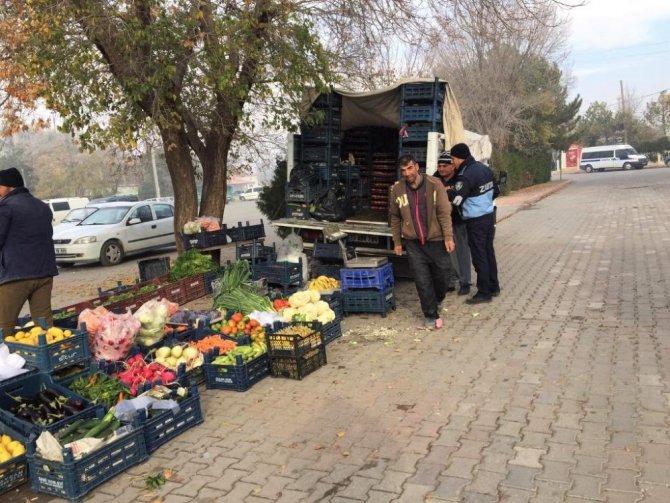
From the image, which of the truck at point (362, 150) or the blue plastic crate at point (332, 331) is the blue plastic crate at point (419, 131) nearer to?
the truck at point (362, 150)

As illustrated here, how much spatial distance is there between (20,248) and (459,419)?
4.26 metres

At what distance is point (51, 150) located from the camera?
64188mm

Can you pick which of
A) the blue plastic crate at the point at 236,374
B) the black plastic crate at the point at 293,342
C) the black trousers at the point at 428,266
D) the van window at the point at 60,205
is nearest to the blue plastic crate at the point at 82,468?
the blue plastic crate at the point at 236,374

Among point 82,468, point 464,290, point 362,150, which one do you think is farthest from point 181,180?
point 82,468

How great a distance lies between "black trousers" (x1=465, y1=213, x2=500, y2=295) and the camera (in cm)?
759

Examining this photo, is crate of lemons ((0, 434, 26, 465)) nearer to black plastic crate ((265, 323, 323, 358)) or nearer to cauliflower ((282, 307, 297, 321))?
black plastic crate ((265, 323, 323, 358))

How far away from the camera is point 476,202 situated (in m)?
7.53

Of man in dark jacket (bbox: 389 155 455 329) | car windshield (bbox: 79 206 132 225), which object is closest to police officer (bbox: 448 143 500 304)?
man in dark jacket (bbox: 389 155 455 329)

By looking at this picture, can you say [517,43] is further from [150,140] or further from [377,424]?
[377,424]

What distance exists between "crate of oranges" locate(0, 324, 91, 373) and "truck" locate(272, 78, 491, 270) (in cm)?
468

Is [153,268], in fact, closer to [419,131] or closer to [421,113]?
[419,131]

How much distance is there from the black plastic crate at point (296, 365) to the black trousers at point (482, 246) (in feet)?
9.77

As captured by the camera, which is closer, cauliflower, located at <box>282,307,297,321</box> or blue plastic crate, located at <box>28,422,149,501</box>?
blue plastic crate, located at <box>28,422,149,501</box>

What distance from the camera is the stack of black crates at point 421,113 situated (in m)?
9.02
